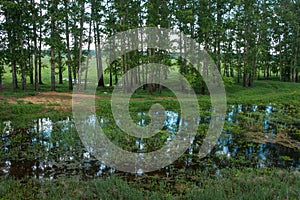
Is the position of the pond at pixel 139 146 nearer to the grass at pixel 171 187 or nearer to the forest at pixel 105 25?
the grass at pixel 171 187

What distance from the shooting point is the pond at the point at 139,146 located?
313 inches

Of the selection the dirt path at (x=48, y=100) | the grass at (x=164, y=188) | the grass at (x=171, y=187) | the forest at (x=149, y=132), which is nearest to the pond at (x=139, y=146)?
the forest at (x=149, y=132)

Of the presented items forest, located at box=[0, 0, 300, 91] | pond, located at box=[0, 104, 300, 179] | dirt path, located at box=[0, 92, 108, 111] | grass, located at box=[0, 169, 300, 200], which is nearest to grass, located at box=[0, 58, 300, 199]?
grass, located at box=[0, 169, 300, 200]

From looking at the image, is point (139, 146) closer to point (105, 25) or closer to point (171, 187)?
point (171, 187)

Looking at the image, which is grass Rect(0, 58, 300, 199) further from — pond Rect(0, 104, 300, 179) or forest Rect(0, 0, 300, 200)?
pond Rect(0, 104, 300, 179)

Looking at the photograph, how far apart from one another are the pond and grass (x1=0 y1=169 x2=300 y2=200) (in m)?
0.74

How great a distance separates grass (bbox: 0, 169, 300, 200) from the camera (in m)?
5.88

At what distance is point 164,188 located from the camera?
6605 mm

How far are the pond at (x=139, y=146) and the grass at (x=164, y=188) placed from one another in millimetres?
740

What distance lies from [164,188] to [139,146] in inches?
143

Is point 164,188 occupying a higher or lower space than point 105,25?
lower

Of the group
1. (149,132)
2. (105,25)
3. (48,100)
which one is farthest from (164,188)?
(105,25)

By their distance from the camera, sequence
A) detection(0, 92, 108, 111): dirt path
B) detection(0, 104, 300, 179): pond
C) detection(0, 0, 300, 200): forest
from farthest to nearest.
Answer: detection(0, 92, 108, 111): dirt path
detection(0, 104, 300, 179): pond
detection(0, 0, 300, 200): forest

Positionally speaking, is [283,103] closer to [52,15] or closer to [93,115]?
[93,115]
